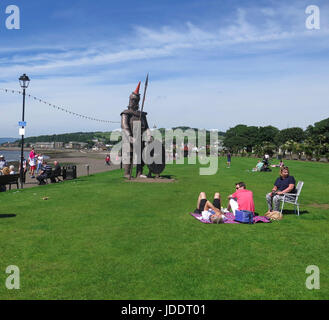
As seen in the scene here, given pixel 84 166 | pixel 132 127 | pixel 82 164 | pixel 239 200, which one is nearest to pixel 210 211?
pixel 239 200

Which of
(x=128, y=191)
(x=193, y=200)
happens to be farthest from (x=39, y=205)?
(x=193, y=200)

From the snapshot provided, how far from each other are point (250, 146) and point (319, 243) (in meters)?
125

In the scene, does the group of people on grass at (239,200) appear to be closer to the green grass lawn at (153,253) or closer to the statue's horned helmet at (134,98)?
the green grass lawn at (153,253)

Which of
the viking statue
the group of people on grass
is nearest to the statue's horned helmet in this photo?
the viking statue

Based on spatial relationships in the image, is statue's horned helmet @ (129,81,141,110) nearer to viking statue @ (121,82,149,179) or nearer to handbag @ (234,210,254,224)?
viking statue @ (121,82,149,179)

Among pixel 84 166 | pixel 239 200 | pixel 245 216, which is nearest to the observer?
pixel 245 216

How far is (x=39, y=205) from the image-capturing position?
11688 millimetres

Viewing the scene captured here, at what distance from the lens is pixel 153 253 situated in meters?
6.66

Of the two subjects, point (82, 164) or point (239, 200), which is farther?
point (82, 164)

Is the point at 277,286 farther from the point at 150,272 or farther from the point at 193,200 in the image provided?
the point at 193,200

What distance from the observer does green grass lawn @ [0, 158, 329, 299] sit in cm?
507

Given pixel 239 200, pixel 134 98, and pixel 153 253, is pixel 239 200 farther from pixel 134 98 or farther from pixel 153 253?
pixel 134 98

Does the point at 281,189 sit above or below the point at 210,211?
above

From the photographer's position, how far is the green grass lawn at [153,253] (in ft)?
16.6
